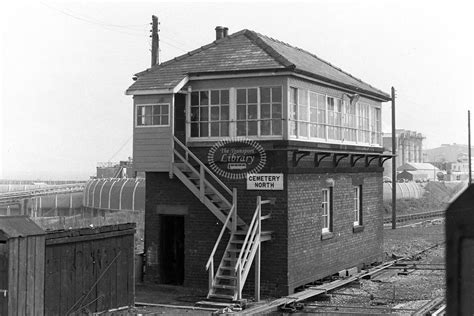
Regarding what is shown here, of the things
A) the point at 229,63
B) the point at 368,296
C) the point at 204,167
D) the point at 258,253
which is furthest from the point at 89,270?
the point at 368,296

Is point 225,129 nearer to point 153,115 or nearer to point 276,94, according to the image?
point 276,94

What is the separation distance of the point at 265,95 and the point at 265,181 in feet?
6.95

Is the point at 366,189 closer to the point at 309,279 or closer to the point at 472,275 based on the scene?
the point at 309,279

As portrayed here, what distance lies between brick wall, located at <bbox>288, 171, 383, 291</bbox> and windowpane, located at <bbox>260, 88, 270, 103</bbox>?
198 cm

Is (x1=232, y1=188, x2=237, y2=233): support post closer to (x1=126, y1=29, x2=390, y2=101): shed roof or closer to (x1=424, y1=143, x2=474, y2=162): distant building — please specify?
(x1=126, y1=29, x2=390, y2=101): shed roof

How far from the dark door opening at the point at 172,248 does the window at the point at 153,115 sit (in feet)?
8.62

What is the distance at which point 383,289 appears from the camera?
15.8 m

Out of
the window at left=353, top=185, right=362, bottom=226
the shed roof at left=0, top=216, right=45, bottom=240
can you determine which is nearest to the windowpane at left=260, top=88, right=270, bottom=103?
the window at left=353, top=185, right=362, bottom=226

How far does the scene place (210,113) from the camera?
15.7 metres

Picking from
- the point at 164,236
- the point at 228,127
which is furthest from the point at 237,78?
the point at 164,236

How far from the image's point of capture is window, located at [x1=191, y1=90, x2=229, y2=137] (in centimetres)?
1558

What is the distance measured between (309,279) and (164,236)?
4.06m

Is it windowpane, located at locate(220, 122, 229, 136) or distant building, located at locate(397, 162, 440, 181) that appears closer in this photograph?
windowpane, located at locate(220, 122, 229, 136)

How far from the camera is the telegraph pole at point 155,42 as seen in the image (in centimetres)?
3038
